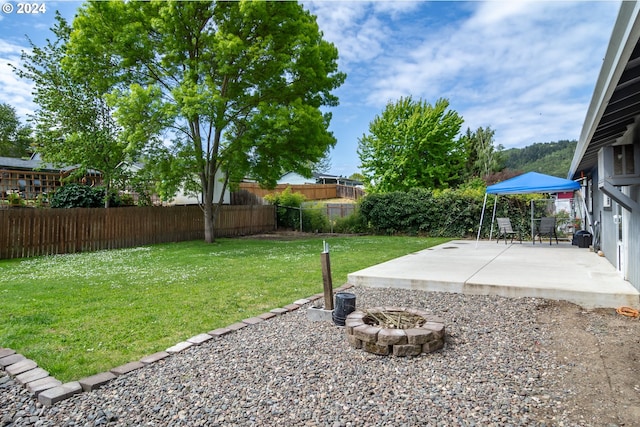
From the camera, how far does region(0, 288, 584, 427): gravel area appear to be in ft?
6.89

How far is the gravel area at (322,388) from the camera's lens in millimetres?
2100

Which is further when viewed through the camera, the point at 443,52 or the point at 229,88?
the point at 229,88

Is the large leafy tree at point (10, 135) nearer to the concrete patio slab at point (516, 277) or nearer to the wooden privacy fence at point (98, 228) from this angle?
the wooden privacy fence at point (98, 228)

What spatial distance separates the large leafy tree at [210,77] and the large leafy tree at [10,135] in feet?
80.7

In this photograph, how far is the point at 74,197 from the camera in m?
12.0

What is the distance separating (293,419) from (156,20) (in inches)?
462

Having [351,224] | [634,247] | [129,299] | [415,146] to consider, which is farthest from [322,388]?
[415,146]

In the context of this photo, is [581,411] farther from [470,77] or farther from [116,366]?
[470,77]

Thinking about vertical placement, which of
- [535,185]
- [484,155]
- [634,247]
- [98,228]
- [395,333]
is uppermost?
[484,155]

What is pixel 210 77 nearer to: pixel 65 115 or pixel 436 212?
pixel 65 115

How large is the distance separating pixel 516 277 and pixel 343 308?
301 centimetres

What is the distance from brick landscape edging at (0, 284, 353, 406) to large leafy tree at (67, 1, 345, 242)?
7936mm

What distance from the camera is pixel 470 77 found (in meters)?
17.3

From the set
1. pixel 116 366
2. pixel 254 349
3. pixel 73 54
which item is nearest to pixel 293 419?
pixel 254 349
